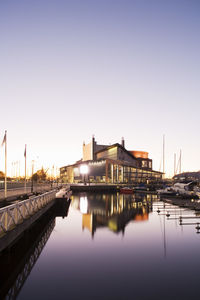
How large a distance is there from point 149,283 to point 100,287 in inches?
133

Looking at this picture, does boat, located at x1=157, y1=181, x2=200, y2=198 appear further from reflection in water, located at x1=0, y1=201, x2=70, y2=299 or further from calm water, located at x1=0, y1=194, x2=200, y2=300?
reflection in water, located at x1=0, y1=201, x2=70, y2=299

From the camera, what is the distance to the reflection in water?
1591cm

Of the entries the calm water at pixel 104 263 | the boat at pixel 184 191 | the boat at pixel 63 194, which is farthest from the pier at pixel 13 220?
the boat at pixel 184 191

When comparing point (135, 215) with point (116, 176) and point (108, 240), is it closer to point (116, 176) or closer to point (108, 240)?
point (108, 240)

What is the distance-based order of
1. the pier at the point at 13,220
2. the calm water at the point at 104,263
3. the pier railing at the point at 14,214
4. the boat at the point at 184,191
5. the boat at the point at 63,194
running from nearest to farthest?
the calm water at the point at 104,263 → the pier at the point at 13,220 → the pier railing at the point at 14,214 → the boat at the point at 63,194 → the boat at the point at 184,191

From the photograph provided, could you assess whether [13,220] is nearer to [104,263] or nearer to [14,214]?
[14,214]

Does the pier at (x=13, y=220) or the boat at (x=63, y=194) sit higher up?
the pier at (x=13, y=220)

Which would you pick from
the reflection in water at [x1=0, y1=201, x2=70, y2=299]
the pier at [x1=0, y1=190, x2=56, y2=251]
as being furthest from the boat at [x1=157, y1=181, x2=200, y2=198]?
the pier at [x1=0, y1=190, x2=56, y2=251]

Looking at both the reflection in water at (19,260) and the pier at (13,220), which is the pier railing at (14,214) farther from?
the reflection in water at (19,260)

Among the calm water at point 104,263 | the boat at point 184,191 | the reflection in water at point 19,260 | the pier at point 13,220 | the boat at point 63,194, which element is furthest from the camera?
the boat at point 184,191

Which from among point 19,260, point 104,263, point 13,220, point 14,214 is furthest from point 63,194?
point 13,220

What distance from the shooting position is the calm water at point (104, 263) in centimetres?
1578

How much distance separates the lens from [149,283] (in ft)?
56.0

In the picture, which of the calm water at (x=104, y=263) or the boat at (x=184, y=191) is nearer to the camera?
the calm water at (x=104, y=263)
